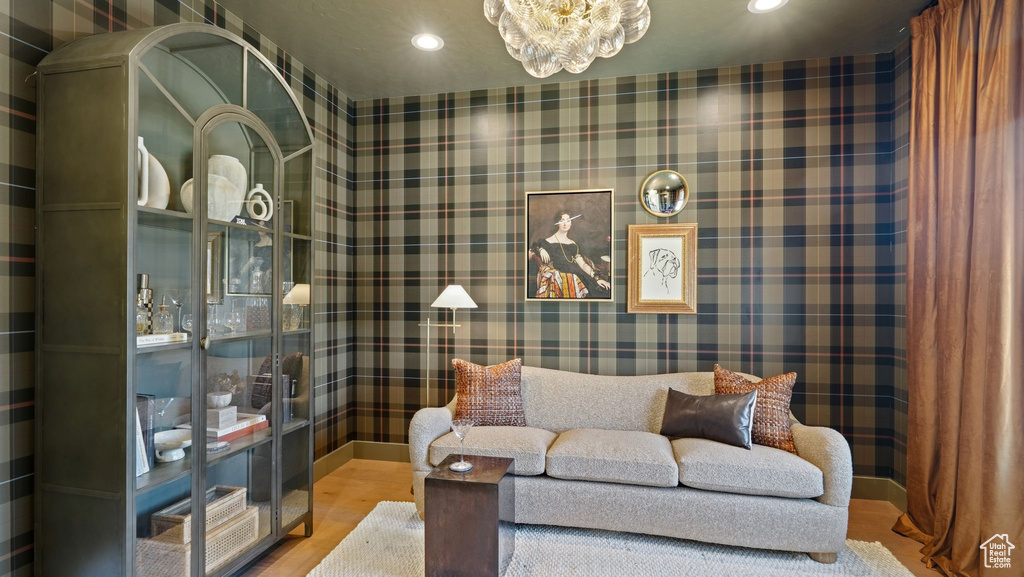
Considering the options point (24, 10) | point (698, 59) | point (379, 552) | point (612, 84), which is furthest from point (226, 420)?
point (698, 59)

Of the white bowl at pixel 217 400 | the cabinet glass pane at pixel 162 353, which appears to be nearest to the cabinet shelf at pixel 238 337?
the cabinet glass pane at pixel 162 353

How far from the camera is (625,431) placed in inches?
126

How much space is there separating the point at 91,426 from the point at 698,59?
3.73 m

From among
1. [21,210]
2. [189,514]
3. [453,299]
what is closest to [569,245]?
[453,299]

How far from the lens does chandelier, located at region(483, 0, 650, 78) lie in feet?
6.04

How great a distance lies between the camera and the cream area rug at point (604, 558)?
2.43m

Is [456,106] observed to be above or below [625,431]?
above

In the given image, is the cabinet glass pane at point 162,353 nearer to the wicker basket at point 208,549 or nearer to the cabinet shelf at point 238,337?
the cabinet shelf at point 238,337

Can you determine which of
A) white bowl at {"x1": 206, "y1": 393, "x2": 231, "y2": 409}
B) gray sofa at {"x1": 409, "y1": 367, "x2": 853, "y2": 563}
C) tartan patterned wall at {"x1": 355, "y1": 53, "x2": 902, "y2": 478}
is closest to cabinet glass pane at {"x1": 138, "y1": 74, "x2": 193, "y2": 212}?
white bowl at {"x1": 206, "y1": 393, "x2": 231, "y2": 409}

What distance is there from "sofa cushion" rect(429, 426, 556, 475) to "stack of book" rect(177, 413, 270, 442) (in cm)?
93

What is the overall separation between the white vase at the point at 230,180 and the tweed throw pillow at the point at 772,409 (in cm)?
284

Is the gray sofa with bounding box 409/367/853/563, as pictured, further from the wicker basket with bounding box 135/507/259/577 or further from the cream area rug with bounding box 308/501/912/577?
the wicker basket with bounding box 135/507/259/577

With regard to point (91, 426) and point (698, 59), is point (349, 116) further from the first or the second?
point (91, 426)

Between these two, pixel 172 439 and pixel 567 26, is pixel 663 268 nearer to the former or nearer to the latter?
pixel 567 26
